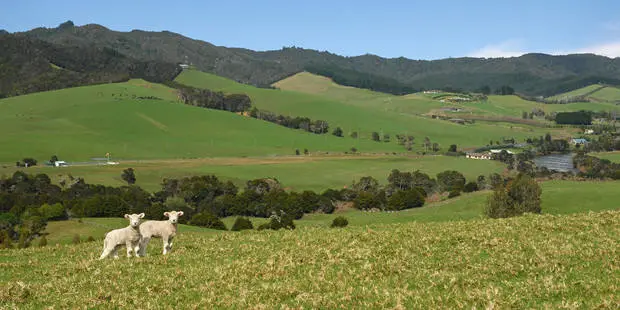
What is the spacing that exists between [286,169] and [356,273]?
137262 mm

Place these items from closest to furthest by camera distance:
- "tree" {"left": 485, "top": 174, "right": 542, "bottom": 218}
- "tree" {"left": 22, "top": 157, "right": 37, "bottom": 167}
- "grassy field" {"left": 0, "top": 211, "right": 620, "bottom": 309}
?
"grassy field" {"left": 0, "top": 211, "right": 620, "bottom": 309}
"tree" {"left": 485, "top": 174, "right": 542, "bottom": 218}
"tree" {"left": 22, "top": 157, "right": 37, "bottom": 167}

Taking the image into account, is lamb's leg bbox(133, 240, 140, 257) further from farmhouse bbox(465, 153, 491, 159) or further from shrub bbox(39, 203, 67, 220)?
farmhouse bbox(465, 153, 491, 159)

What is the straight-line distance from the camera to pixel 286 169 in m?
154

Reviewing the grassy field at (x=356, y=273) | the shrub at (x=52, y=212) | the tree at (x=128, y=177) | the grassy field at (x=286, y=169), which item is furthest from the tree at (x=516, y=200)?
the tree at (x=128, y=177)

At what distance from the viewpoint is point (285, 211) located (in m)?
95.3

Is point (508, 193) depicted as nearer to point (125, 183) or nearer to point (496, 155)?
point (125, 183)

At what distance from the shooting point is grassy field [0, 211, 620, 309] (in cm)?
1409

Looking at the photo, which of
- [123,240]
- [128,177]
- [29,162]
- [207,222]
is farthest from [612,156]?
[123,240]

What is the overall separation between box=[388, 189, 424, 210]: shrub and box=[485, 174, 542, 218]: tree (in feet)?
119

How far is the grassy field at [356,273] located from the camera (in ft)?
46.2

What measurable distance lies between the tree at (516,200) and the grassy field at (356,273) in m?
33.1

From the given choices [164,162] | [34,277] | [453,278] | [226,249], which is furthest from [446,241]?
[164,162]

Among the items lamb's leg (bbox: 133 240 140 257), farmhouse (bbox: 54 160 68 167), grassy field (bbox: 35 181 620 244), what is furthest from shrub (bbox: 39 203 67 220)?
farmhouse (bbox: 54 160 68 167)

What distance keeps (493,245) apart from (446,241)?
6.43 ft
